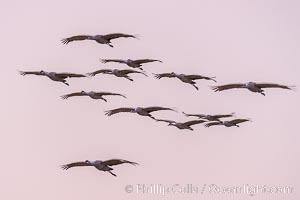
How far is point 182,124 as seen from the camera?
40.9m

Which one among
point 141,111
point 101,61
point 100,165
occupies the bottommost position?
point 100,165

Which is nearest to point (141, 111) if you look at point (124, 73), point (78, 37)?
point (124, 73)

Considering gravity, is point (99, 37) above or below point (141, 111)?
above

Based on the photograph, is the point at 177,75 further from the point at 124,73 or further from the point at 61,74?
the point at 61,74

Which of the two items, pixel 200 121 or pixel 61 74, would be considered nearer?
pixel 61 74

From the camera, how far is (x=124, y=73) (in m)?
39.7

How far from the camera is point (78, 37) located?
39.1 metres

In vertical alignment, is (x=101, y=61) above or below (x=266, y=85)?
above

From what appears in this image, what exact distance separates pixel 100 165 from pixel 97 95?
10.7 feet

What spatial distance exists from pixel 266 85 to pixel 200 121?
227 inches

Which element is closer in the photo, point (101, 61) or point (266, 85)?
point (266, 85)

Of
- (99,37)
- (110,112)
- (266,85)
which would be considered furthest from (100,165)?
(266,85)

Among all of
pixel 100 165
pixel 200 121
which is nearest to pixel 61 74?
pixel 100 165

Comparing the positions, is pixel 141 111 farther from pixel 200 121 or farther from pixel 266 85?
pixel 266 85
